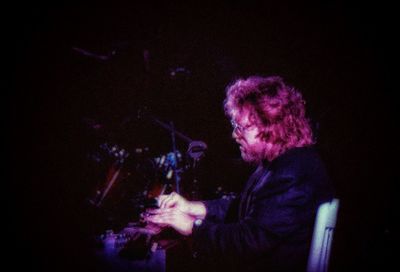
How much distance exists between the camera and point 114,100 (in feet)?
19.0

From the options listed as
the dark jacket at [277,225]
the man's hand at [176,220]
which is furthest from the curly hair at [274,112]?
the man's hand at [176,220]

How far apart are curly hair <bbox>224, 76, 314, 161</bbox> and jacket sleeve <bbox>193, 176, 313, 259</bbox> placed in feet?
1.23

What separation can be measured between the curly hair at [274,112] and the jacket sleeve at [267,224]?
38 centimetres

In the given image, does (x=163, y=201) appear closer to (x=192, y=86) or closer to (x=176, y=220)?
(x=176, y=220)

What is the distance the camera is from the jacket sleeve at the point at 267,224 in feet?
5.97

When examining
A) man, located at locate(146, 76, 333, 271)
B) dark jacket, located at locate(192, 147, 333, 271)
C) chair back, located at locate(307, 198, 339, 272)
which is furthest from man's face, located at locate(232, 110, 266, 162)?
chair back, located at locate(307, 198, 339, 272)

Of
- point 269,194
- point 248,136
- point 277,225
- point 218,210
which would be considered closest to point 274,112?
point 248,136

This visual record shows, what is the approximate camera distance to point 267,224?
1.82 metres

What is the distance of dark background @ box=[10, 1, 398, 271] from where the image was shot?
377 cm

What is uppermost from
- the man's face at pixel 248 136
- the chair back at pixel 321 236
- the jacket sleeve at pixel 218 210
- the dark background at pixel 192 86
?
the dark background at pixel 192 86

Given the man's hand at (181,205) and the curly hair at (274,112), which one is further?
the man's hand at (181,205)

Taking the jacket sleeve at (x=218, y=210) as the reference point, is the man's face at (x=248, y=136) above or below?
above

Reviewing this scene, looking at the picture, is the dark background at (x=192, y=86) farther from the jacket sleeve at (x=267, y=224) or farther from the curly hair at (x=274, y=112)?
the jacket sleeve at (x=267, y=224)

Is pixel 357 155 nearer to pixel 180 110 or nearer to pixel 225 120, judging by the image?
pixel 225 120
